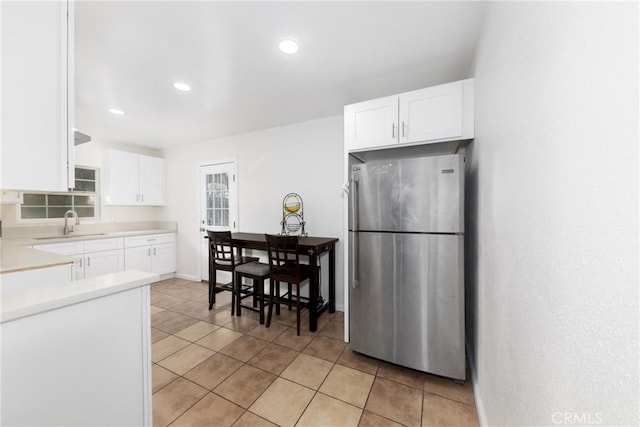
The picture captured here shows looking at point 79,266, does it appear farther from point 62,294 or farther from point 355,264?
point 355,264

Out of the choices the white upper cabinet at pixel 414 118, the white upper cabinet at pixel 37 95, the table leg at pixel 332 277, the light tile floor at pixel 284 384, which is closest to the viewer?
the white upper cabinet at pixel 37 95

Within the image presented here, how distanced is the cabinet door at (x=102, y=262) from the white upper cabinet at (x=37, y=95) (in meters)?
3.17

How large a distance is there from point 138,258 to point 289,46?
4.04m

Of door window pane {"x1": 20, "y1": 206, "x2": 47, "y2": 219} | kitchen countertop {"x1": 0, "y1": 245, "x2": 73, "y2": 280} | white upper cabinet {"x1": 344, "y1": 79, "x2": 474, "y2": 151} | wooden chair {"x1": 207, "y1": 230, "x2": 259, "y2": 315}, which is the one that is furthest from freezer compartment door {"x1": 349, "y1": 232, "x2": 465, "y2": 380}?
door window pane {"x1": 20, "y1": 206, "x2": 47, "y2": 219}

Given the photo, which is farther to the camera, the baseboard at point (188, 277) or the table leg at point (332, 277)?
the baseboard at point (188, 277)

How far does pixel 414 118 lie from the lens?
2.02 metres

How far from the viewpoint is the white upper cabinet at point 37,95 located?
2.99ft

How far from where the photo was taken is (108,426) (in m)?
0.92

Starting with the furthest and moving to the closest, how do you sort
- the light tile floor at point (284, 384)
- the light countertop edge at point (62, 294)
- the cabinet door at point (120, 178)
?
1. the cabinet door at point (120, 178)
2. the light tile floor at point (284, 384)
3. the light countertop edge at point (62, 294)

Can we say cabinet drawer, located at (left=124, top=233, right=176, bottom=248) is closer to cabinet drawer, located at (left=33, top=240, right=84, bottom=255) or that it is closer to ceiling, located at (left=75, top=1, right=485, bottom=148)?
cabinet drawer, located at (left=33, top=240, right=84, bottom=255)

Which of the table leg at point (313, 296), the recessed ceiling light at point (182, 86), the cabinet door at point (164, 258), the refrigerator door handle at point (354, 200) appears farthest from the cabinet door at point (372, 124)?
the cabinet door at point (164, 258)

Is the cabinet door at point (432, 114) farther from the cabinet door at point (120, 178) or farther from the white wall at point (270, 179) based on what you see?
the cabinet door at point (120, 178)

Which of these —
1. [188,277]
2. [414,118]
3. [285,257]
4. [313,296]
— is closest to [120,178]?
[188,277]

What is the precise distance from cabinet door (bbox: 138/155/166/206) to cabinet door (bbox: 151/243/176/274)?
0.85 m
